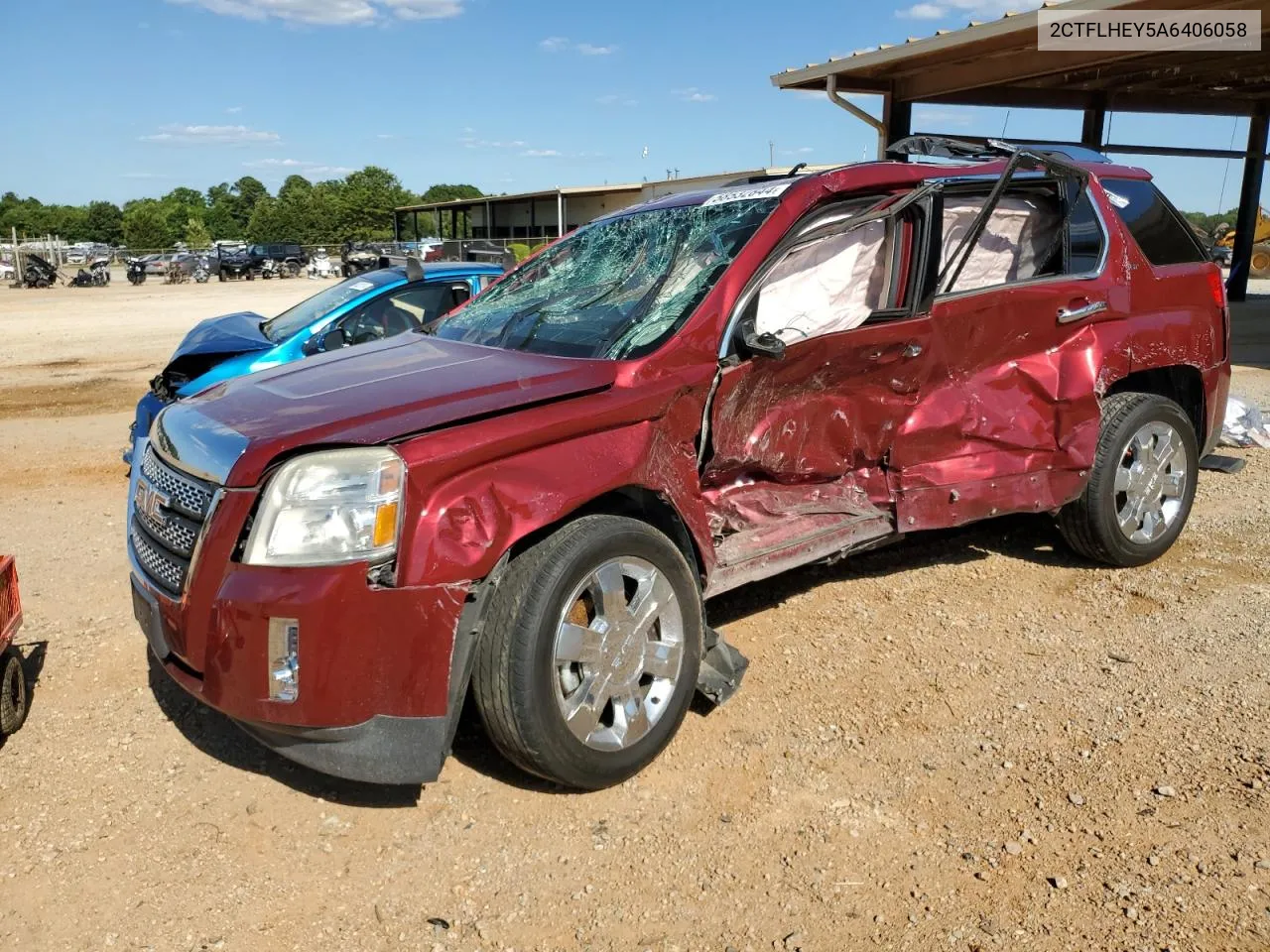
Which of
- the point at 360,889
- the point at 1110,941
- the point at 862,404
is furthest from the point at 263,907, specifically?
the point at 862,404

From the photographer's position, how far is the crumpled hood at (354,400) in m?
2.85

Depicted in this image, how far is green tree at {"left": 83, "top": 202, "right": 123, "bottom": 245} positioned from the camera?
104 m

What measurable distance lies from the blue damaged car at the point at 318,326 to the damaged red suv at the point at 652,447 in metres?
2.86

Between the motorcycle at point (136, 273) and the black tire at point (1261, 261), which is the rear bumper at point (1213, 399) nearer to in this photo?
the black tire at point (1261, 261)

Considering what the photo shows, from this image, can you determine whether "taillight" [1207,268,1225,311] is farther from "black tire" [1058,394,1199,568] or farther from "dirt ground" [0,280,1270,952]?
"dirt ground" [0,280,1270,952]

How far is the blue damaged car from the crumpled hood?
3.10 metres

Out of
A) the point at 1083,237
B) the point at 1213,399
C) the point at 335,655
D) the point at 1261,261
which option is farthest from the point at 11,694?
the point at 1261,261

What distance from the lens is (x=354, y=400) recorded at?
3119 millimetres

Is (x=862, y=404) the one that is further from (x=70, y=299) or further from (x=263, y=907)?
(x=70, y=299)

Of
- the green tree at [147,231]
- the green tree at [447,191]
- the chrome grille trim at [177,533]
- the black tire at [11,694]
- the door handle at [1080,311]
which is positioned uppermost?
the green tree at [447,191]

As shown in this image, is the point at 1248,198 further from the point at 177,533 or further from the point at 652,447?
the point at 177,533

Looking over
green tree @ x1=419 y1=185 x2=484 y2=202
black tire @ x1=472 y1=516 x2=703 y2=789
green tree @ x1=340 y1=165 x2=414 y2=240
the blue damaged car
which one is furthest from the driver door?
green tree @ x1=419 y1=185 x2=484 y2=202

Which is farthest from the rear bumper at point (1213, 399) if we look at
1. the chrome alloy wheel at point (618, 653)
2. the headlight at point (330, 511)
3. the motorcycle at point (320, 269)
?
the motorcycle at point (320, 269)

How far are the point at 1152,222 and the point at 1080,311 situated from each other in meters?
0.94
